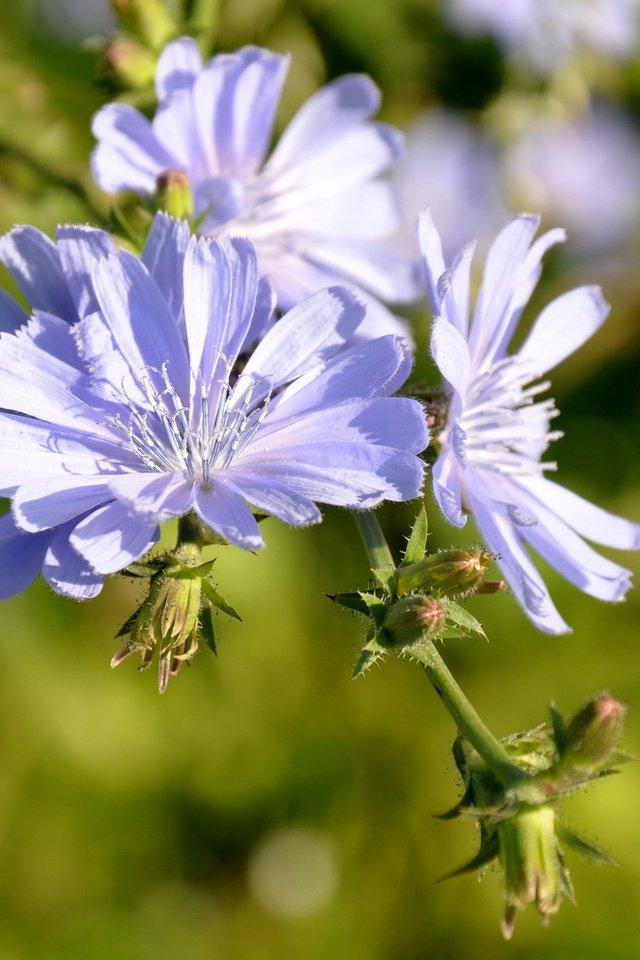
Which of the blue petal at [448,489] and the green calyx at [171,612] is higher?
the blue petal at [448,489]

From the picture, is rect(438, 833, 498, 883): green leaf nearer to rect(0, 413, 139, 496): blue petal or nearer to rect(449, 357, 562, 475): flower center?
rect(449, 357, 562, 475): flower center

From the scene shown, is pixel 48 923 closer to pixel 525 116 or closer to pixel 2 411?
pixel 2 411

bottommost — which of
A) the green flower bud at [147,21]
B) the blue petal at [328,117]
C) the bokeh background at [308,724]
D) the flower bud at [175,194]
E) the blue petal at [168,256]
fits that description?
the bokeh background at [308,724]

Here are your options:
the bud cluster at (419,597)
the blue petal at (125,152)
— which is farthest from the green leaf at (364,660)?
the blue petal at (125,152)

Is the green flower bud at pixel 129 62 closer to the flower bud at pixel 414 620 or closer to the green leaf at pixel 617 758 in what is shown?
the flower bud at pixel 414 620

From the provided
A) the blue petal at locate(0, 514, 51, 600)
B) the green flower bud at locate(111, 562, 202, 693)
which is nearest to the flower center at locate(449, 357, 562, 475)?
the green flower bud at locate(111, 562, 202, 693)

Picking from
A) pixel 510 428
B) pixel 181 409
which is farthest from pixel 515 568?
pixel 181 409
